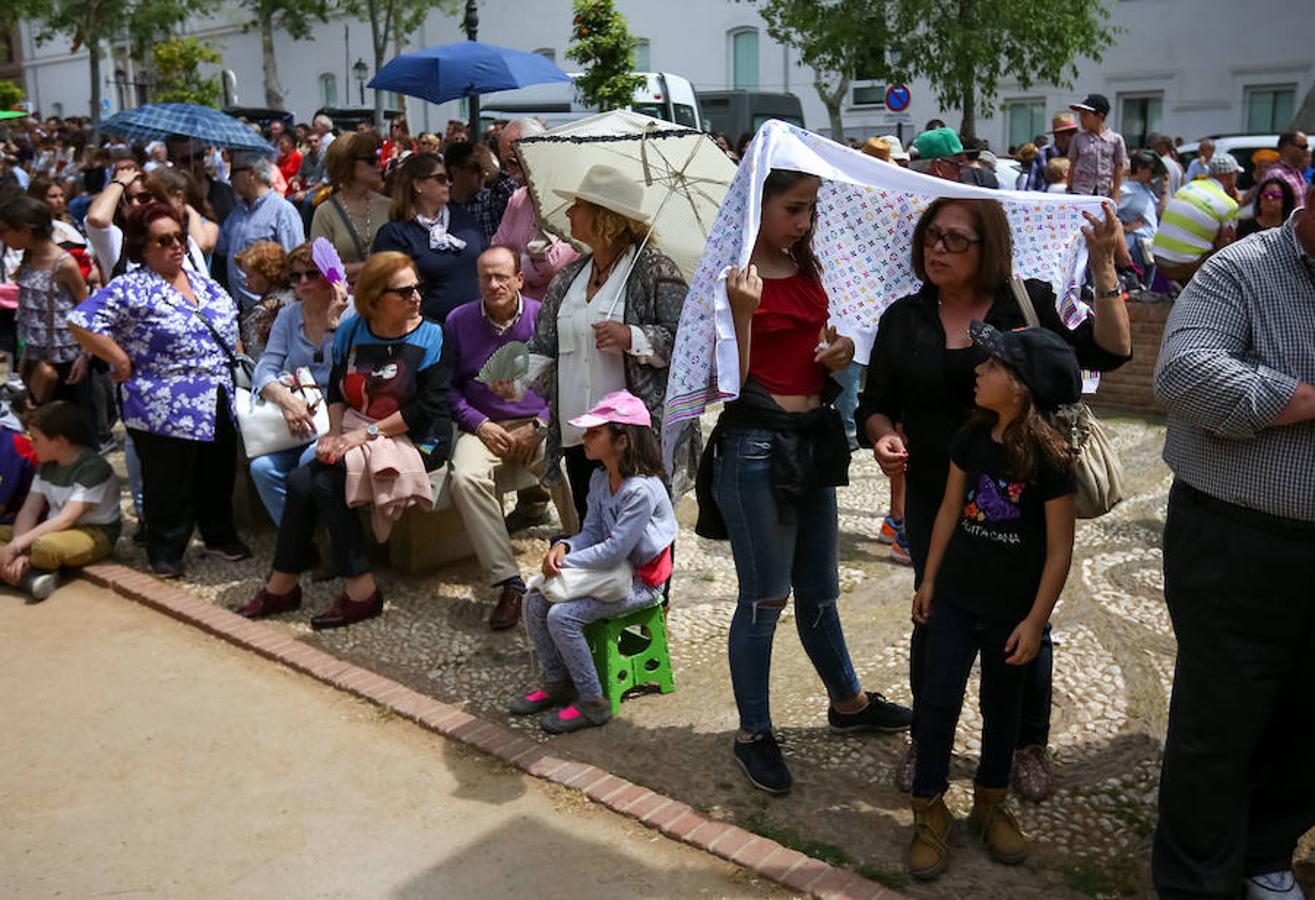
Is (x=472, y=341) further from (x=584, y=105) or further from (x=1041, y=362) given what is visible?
(x=584, y=105)

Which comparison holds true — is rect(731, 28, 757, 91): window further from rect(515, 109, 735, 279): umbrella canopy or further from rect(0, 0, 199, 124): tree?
rect(515, 109, 735, 279): umbrella canopy

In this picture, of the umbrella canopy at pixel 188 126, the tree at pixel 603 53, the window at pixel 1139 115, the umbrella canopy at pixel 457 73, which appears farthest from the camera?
the window at pixel 1139 115

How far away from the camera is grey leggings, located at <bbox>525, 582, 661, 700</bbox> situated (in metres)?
4.46

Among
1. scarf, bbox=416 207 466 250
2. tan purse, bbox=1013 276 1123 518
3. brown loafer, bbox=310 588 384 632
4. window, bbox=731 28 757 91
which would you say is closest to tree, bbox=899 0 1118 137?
window, bbox=731 28 757 91

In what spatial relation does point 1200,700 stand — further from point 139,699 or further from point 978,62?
point 978,62

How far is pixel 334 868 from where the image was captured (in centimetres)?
369

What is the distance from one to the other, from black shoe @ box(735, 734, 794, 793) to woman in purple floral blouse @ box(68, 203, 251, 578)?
3.47m

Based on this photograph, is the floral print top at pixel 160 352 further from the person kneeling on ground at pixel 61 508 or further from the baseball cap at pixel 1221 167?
the baseball cap at pixel 1221 167

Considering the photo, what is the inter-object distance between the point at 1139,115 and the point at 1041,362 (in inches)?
1157

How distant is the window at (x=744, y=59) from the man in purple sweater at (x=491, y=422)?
1203 inches

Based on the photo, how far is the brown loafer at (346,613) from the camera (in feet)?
18.2

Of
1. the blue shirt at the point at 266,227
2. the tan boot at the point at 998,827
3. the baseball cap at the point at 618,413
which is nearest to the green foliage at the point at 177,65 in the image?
the blue shirt at the point at 266,227

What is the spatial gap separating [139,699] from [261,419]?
1.62 metres

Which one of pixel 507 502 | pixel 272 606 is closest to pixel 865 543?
pixel 507 502
